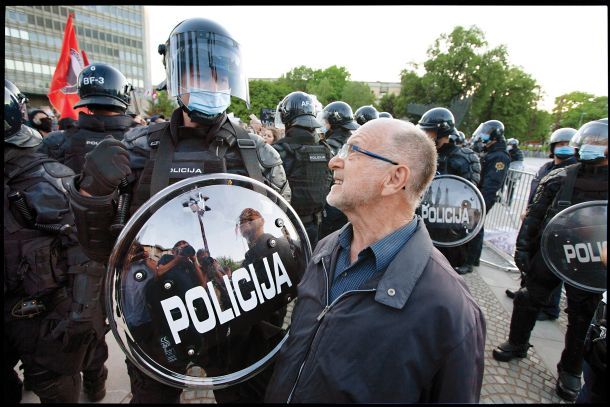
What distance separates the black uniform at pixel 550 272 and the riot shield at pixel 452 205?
51 cm

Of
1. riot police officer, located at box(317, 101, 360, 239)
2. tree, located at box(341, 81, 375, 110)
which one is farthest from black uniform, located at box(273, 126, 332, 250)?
tree, located at box(341, 81, 375, 110)

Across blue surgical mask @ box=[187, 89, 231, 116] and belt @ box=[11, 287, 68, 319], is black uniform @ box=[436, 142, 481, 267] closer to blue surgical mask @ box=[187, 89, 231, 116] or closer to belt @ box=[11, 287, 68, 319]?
blue surgical mask @ box=[187, 89, 231, 116]

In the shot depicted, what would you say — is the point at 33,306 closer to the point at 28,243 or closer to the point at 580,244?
the point at 28,243

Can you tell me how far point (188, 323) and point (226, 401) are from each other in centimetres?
85

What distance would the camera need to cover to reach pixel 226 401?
5.58 feet

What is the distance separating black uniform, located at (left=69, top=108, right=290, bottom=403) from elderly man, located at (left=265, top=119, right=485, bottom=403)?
0.61 m

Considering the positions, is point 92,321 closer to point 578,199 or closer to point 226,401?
point 226,401

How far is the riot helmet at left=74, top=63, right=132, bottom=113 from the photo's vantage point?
121 inches

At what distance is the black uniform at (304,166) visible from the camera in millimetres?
3898

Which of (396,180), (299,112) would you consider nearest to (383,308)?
(396,180)

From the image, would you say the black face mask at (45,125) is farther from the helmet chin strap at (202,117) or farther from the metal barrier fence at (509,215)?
the metal barrier fence at (509,215)

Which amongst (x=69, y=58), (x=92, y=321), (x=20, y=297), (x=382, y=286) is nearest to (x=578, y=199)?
(x=382, y=286)

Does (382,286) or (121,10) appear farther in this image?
(121,10)

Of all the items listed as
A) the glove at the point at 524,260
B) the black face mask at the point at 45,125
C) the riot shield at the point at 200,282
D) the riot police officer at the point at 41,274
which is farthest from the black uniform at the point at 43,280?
the black face mask at the point at 45,125
